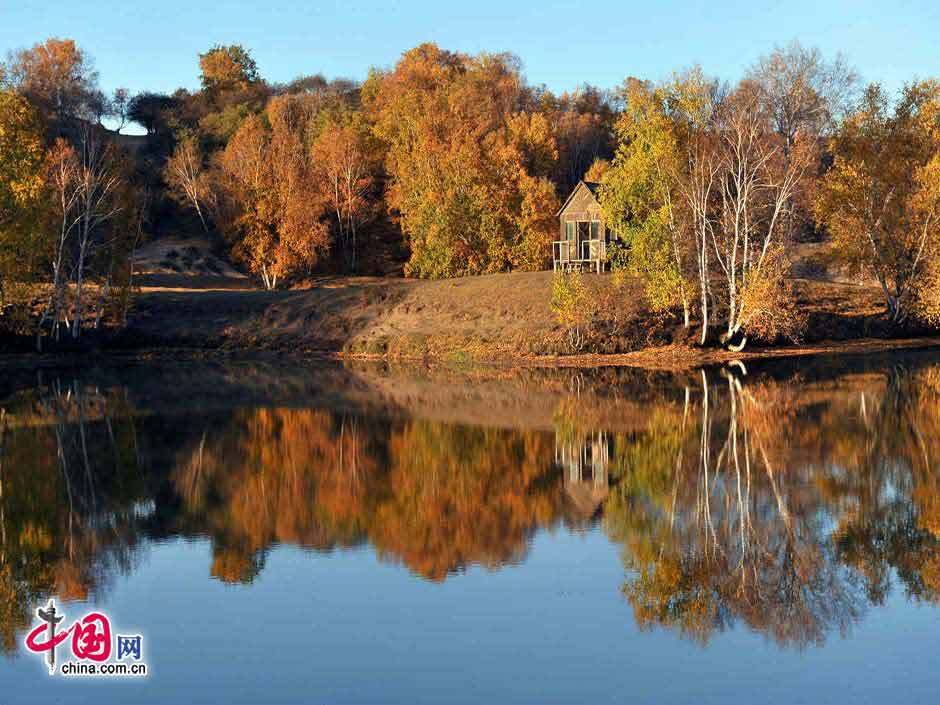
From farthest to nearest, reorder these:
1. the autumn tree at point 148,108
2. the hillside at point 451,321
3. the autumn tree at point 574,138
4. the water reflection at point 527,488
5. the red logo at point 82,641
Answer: the autumn tree at point 148,108 → the autumn tree at point 574,138 → the hillside at point 451,321 → the water reflection at point 527,488 → the red logo at point 82,641

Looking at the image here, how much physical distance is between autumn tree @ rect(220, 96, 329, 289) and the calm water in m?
39.0

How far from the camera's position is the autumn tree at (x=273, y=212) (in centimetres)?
6881

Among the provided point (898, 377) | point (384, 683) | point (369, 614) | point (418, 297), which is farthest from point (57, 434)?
point (418, 297)

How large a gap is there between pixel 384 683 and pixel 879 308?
49.1 m

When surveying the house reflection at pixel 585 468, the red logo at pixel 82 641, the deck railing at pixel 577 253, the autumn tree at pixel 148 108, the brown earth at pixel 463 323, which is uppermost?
the autumn tree at pixel 148 108

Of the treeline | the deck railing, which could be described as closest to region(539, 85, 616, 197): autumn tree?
the deck railing

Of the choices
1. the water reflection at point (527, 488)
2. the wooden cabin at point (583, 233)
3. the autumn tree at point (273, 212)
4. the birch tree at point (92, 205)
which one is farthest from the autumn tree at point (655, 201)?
the autumn tree at point (273, 212)

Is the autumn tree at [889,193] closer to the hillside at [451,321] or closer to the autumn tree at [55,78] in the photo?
the hillside at [451,321]

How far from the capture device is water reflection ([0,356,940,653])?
14.3 metres

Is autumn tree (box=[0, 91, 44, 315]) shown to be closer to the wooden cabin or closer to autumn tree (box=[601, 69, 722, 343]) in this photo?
autumn tree (box=[601, 69, 722, 343])

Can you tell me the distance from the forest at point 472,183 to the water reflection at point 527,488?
13.6m

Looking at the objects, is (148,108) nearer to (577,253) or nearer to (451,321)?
(577,253)

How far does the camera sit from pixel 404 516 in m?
18.4

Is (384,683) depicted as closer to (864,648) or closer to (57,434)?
(864,648)
